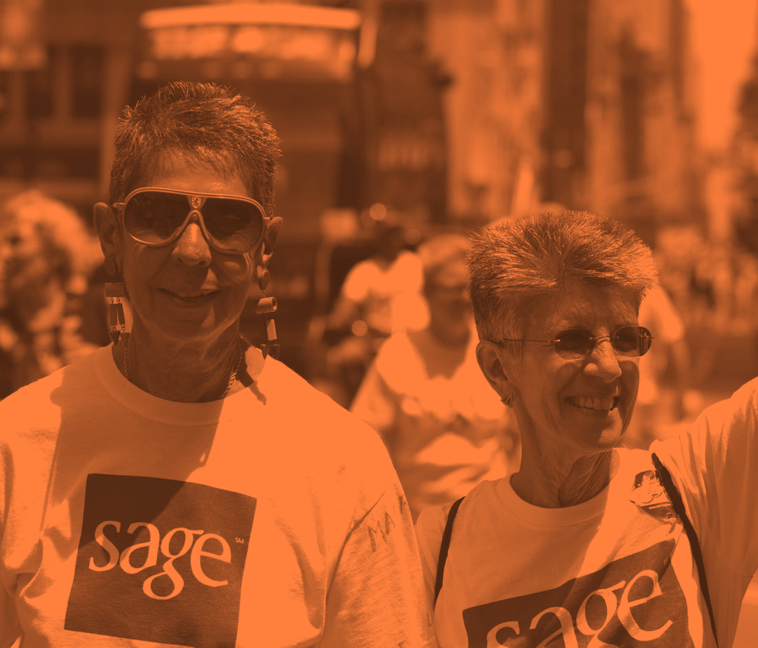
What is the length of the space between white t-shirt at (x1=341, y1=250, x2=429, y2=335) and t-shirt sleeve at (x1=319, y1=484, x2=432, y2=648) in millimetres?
5268

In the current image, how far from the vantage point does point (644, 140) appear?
80.0 metres

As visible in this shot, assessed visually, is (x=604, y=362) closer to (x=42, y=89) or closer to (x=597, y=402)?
(x=597, y=402)

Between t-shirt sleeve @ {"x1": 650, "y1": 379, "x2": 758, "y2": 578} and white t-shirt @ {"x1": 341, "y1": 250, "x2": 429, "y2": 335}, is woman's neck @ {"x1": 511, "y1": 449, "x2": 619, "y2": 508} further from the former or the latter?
white t-shirt @ {"x1": 341, "y1": 250, "x2": 429, "y2": 335}

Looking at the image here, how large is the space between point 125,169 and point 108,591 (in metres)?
0.81

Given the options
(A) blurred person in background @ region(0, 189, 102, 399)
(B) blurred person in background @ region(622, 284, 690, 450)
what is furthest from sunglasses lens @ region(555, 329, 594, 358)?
(B) blurred person in background @ region(622, 284, 690, 450)

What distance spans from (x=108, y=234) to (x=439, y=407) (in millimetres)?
2717

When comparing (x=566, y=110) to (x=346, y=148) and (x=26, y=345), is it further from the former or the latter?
(x=26, y=345)

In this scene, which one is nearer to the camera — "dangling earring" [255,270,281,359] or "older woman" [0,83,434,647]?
"older woman" [0,83,434,647]

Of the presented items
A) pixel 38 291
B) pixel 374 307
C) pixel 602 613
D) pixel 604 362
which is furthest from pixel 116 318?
pixel 374 307

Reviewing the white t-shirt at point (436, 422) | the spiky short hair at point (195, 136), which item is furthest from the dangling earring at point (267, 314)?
the white t-shirt at point (436, 422)

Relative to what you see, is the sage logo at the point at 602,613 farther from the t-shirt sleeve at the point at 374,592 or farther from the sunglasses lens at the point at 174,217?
the sunglasses lens at the point at 174,217

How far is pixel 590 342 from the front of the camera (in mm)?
2252

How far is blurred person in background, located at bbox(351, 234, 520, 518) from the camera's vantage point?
4754mm

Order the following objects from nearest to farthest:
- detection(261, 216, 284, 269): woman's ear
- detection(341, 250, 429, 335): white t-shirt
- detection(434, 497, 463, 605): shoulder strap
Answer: detection(261, 216, 284, 269): woman's ear < detection(434, 497, 463, 605): shoulder strap < detection(341, 250, 429, 335): white t-shirt
